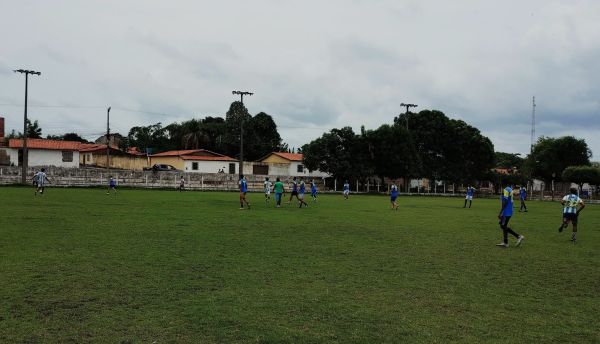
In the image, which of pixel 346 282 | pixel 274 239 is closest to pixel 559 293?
pixel 346 282

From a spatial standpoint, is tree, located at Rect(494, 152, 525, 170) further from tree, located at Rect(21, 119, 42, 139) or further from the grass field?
the grass field

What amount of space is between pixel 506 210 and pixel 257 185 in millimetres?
45493

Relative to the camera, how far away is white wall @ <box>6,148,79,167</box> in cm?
5653

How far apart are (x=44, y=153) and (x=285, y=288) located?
56551 millimetres

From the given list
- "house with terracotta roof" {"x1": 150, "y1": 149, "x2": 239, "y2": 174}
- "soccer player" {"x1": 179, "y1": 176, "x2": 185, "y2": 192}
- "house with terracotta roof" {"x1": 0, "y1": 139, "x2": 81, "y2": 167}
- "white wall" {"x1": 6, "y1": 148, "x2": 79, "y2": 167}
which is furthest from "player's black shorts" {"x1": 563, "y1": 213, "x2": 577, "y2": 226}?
"white wall" {"x1": 6, "y1": 148, "x2": 79, "y2": 167}

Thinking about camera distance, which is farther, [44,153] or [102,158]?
[102,158]

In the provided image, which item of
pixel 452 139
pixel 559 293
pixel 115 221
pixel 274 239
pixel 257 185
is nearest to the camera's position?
pixel 559 293

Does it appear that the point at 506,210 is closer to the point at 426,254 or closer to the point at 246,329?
the point at 426,254

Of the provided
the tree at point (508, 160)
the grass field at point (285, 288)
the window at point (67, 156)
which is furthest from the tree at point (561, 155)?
the grass field at point (285, 288)

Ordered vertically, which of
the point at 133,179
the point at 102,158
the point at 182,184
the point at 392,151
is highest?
the point at 392,151

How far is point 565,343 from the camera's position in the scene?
5.63 m

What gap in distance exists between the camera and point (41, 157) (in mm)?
56875

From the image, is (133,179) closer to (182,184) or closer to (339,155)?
(182,184)

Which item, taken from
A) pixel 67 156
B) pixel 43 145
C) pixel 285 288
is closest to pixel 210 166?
pixel 67 156
